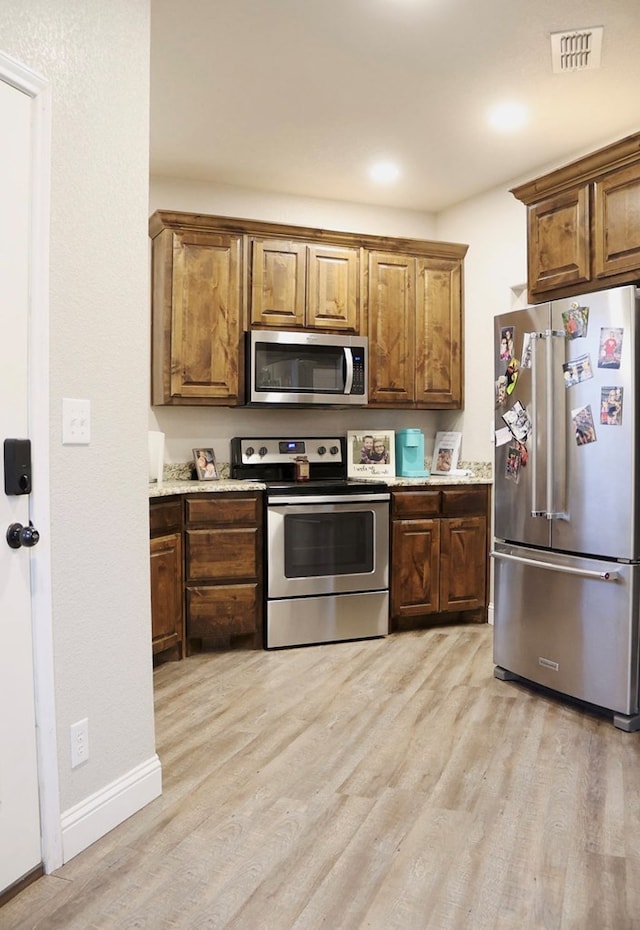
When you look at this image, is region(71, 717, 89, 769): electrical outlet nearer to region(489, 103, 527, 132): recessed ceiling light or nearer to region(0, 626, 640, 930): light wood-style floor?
region(0, 626, 640, 930): light wood-style floor

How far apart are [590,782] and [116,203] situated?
2363mm

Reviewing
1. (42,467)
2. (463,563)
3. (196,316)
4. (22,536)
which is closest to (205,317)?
(196,316)

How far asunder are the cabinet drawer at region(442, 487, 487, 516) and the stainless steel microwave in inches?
30.9

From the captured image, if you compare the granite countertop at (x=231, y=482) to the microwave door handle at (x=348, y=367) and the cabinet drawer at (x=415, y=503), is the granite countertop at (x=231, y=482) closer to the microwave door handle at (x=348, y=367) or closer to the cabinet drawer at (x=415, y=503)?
the cabinet drawer at (x=415, y=503)

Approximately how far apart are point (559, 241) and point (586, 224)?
15 centimetres

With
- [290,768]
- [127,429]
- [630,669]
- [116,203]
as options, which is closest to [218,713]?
[290,768]

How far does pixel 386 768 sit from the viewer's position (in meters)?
2.33

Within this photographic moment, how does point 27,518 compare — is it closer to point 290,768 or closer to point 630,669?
→ point 290,768

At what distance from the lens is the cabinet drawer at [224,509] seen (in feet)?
11.5

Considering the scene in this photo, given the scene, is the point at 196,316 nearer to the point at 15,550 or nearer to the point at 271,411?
the point at 271,411

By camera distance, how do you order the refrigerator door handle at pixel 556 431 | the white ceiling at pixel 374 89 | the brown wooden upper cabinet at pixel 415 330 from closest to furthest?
the white ceiling at pixel 374 89, the refrigerator door handle at pixel 556 431, the brown wooden upper cabinet at pixel 415 330

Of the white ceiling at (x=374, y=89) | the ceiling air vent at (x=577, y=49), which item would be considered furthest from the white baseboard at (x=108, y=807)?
the ceiling air vent at (x=577, y=49)

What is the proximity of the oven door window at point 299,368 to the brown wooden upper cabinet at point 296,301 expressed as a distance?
0.13 meters

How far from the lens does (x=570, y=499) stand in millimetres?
2838
